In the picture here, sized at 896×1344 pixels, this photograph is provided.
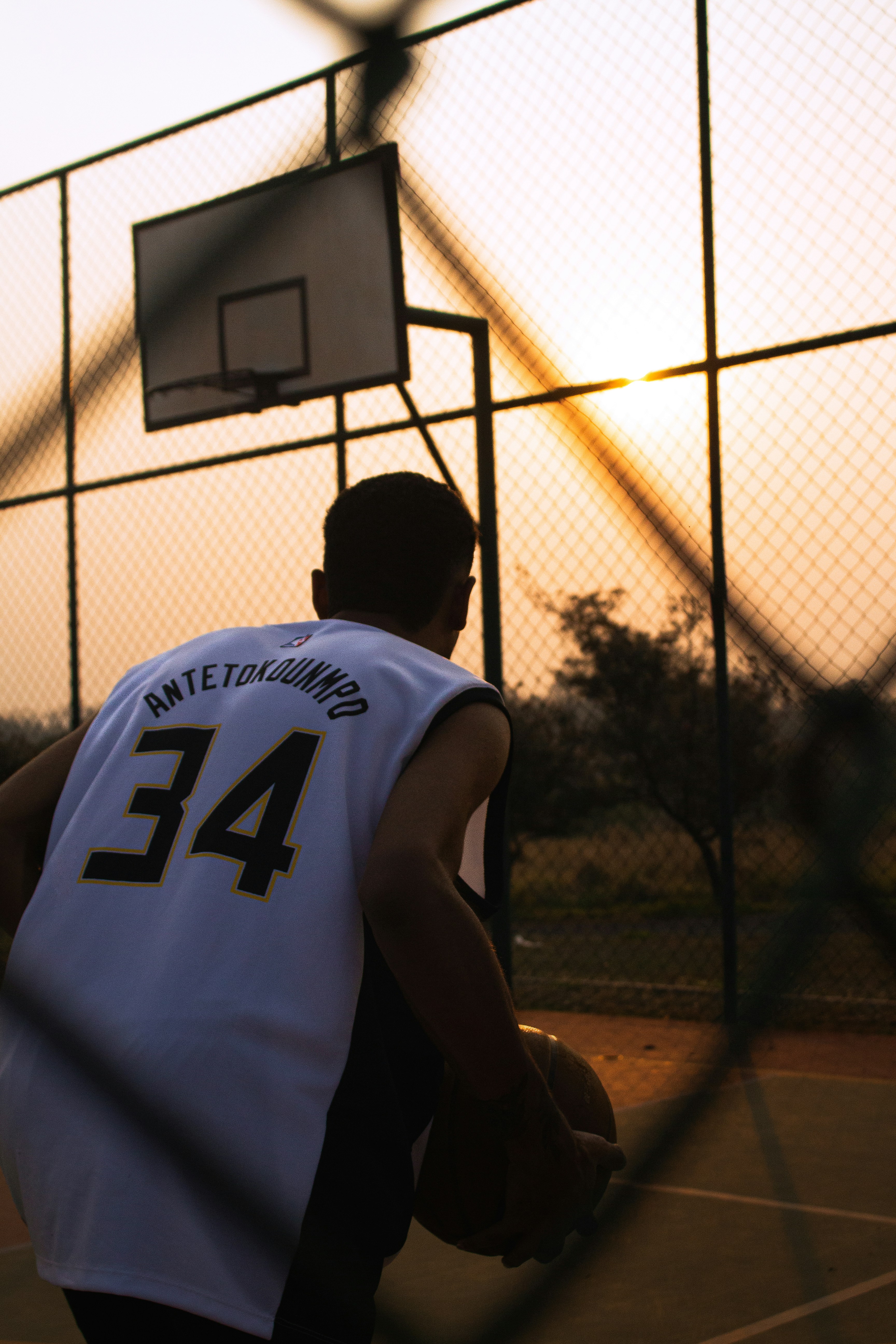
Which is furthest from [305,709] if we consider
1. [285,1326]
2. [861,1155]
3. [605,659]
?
[605,659]

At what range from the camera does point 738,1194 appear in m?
3.61

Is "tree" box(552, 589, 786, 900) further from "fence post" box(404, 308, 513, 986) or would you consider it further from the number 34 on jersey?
the number 34 on jersey

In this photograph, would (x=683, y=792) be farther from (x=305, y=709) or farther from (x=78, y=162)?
(x=305, y=709)

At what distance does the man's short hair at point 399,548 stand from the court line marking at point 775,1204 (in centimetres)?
217

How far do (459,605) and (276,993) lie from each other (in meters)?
0.56

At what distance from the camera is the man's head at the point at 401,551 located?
4.85 ft

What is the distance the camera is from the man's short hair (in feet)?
4.85

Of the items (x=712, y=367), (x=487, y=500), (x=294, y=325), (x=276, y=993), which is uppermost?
(x=294, y=325)

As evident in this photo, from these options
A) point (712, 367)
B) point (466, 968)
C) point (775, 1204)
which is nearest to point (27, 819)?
point (466, 968)

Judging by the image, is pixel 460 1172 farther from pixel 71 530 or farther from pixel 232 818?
pixel 71 530

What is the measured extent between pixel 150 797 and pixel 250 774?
12 centimetres

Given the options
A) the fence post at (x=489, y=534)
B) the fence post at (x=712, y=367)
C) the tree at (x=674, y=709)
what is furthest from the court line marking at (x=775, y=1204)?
the tree at (x=674, y=709)

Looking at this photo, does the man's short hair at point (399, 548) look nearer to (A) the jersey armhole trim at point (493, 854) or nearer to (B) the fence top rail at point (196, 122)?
(A) the jersey armhole trim at point (493, 854)

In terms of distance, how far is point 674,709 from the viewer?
260 inches
